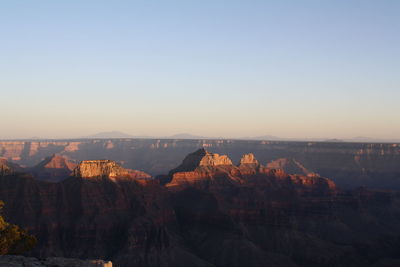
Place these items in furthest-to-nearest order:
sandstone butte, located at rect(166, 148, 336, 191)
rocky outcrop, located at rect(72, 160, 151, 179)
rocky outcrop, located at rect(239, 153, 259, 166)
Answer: rocky outcrop, located at rect(239, 153, 259, 166), sandstone butte, located at rect(166, 148, 336, 191), rocky outcrop, located at rect(72, 160, 151, 179)

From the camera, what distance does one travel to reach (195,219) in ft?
414

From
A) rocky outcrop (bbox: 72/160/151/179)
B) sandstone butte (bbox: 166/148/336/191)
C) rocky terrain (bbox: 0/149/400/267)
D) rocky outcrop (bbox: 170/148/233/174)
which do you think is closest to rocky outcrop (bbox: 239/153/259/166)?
sandstone butte (bbox: 166/148/336/191)

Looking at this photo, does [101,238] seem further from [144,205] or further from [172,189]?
[172,189]

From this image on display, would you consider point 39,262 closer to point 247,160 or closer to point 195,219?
point 195,219

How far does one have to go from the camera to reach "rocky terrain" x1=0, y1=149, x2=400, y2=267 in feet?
342

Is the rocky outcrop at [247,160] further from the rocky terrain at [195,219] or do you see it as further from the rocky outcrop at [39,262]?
the rocky outcrop at [39,262]

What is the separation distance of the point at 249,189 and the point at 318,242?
27323mm

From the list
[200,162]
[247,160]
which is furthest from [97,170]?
[247,160]

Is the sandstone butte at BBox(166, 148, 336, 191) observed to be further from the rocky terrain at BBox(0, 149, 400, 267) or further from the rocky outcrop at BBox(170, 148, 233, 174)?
the rocky terrain at BBox(0, 149, 400, 267)

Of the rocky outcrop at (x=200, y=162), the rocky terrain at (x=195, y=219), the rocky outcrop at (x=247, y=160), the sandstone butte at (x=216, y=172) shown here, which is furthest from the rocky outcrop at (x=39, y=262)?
the rocky outcrop at (x=247, y=160)

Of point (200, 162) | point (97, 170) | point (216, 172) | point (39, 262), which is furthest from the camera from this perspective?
point (200, 162)

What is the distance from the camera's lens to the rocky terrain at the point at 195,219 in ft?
342

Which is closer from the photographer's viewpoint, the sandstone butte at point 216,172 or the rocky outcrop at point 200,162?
the sandstone butte at point 216,172

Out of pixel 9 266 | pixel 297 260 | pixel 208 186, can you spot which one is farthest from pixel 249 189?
pixel 9 266
